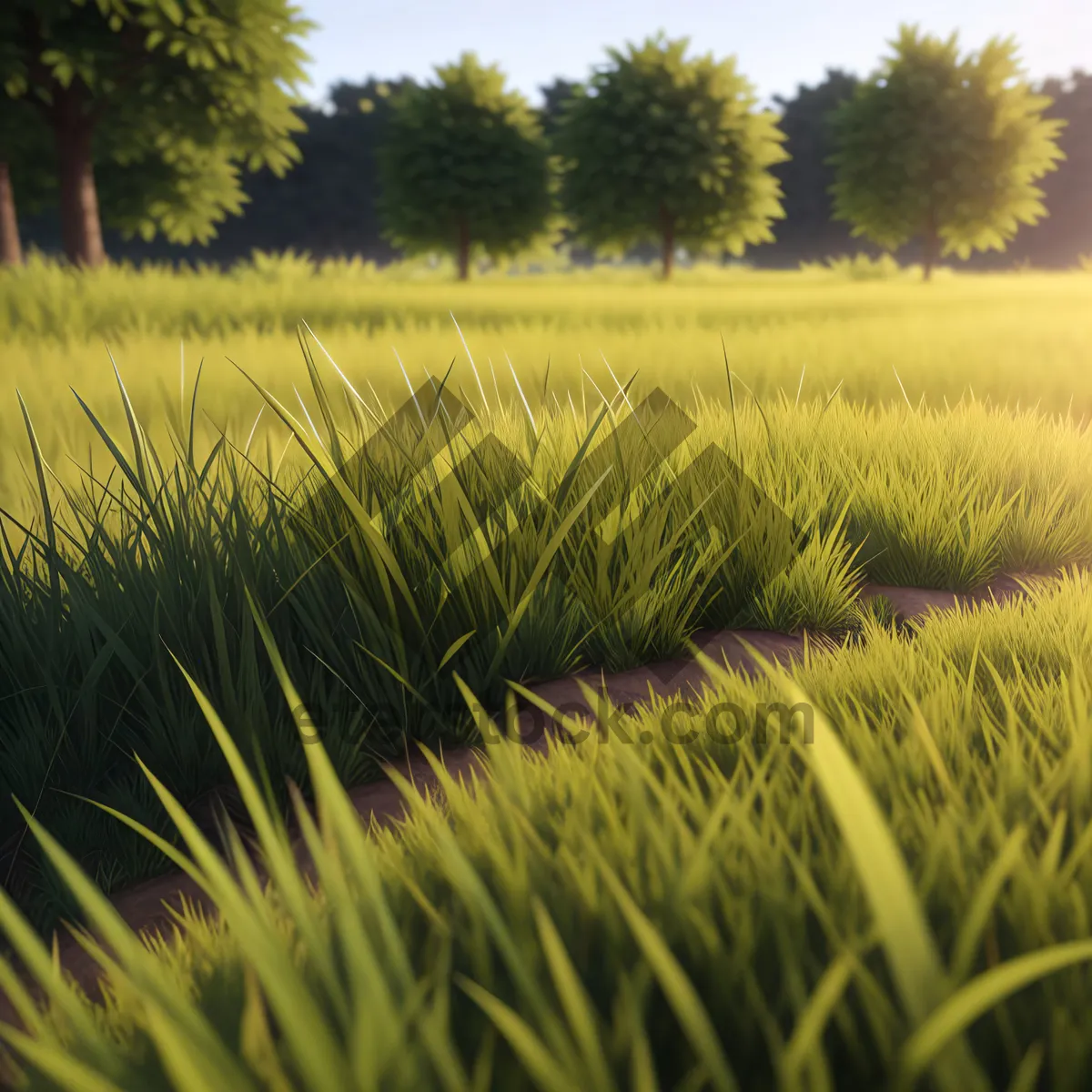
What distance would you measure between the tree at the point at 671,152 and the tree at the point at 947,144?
10.00 ft

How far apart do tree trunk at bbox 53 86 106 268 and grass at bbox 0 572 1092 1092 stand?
11.9 m

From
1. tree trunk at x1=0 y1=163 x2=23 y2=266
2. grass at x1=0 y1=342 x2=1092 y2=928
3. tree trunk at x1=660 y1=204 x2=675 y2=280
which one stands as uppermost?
tree trunk at x1=660 y1=204 x2=675 y2=280

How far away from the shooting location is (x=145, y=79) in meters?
10.7

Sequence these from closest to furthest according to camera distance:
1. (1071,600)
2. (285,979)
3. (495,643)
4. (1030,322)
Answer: (285,979) → (1071,600) → (495,643) → (1030,322)

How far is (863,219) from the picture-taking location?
25641mm

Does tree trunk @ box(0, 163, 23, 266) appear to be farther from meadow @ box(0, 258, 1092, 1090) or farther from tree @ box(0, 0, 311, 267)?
meadow @ box(0, 258, 1092, 1090)

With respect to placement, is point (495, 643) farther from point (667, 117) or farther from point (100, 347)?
point (667, 117)

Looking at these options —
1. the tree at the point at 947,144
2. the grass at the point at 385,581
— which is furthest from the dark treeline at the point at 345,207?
the grass at the point at 385,581

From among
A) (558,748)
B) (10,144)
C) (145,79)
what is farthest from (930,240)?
(558,748)

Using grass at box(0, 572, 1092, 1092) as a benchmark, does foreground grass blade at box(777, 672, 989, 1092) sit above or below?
above

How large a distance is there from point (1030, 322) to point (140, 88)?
973cm

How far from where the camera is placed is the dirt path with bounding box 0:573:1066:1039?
1.17 m

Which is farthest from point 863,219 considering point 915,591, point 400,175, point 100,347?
point 915,591

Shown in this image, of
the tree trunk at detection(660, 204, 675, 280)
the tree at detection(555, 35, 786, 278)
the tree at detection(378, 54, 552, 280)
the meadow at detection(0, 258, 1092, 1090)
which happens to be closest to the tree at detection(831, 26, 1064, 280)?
the tree at detection(555, 35, 786, 278)
